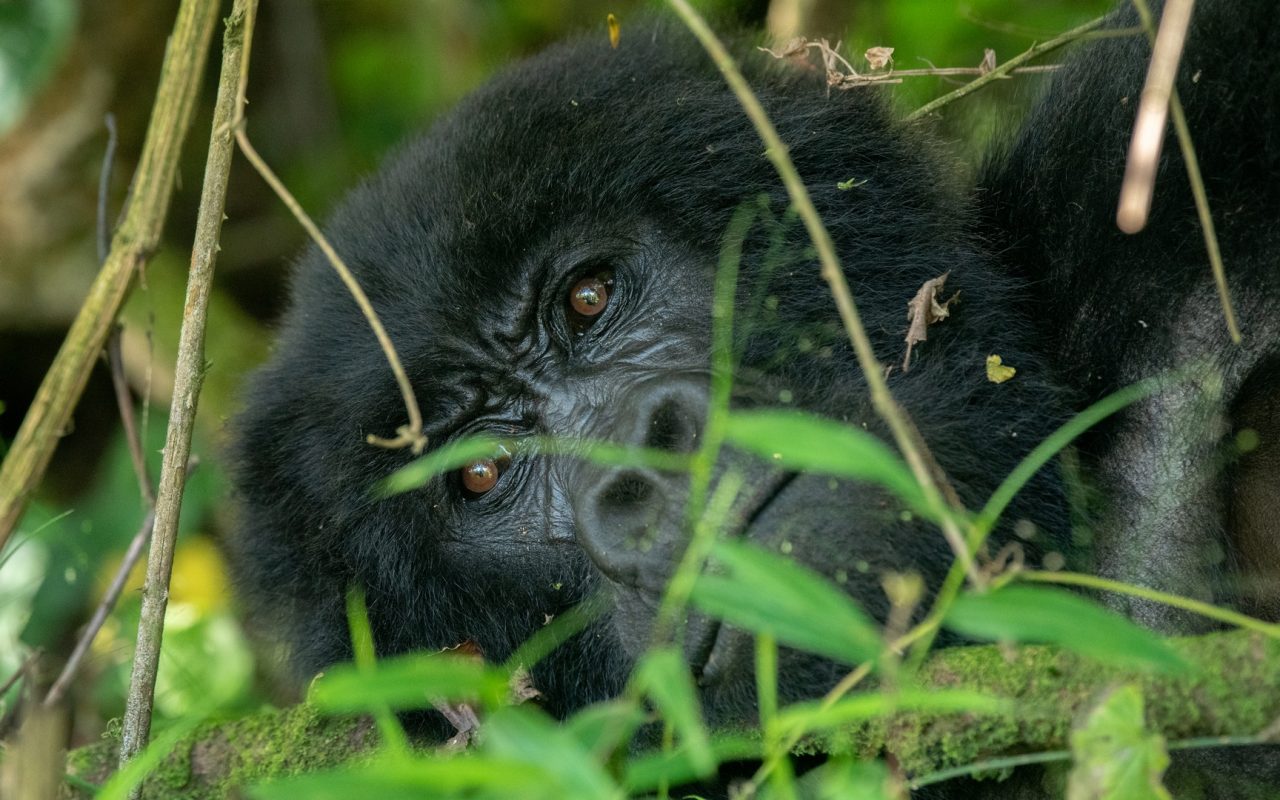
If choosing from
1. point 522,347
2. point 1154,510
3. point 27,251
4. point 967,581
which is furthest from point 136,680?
point 27,251

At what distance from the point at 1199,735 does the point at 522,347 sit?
5.19 ft

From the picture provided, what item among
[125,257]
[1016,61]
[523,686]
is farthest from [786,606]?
[125,257]

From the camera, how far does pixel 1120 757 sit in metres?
1.41

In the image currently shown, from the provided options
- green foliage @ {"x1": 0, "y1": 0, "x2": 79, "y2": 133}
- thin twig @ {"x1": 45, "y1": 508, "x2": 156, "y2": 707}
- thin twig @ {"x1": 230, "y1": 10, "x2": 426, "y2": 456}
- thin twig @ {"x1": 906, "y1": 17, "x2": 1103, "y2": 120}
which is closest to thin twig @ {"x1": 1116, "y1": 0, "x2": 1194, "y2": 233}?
thin twig @ {"x1": 906, "y1": 17, "x2": 1103, "y2": 120}

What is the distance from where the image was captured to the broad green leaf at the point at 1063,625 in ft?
4.22

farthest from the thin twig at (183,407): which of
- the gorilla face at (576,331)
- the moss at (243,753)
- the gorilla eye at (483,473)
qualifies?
the gorilla eye at (483,473)

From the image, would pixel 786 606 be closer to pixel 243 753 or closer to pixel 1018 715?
pixel 1018 715

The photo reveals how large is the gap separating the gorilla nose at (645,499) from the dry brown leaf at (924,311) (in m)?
0.45

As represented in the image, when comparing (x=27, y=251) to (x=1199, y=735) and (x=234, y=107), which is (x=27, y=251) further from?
(x=1199, y=735)

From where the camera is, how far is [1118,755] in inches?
55.5

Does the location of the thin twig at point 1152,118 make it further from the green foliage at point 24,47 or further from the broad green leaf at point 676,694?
the green foliage at point 24,47

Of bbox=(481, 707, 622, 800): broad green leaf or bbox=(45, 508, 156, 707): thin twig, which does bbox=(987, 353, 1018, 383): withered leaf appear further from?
bbox=(45, 508, 156, 707): thin twig

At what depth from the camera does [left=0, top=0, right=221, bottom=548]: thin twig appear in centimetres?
267

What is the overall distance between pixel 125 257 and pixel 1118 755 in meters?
2.24
